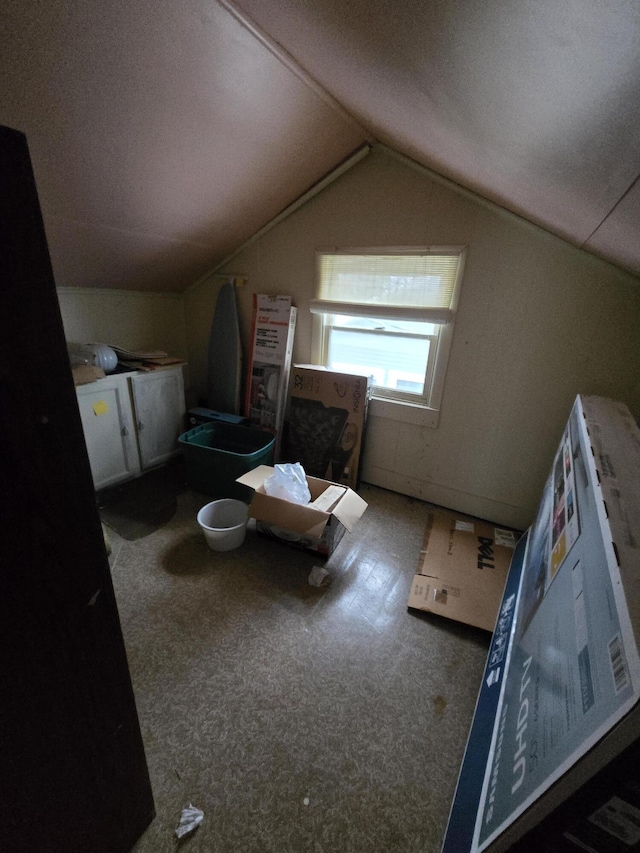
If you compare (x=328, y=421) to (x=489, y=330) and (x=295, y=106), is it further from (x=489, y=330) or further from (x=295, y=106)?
(x=295, y=106)

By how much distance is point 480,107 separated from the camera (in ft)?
2.64

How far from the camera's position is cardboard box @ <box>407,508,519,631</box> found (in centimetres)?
168

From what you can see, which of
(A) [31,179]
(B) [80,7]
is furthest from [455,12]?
(B) [80,7]

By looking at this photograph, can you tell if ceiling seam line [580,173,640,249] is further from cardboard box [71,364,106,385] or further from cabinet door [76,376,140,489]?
cabinet door [76,376,140,489]

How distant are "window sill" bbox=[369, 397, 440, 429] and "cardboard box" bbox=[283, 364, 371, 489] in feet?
0.36

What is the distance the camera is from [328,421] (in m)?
2.67

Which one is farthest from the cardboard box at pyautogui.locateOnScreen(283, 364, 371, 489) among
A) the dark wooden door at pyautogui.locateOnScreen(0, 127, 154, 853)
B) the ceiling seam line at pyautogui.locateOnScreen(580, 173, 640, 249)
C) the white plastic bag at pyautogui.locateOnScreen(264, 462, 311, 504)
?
the dark wooden door at pyautogui.locateOnScreen(0, 127, 154, 853)

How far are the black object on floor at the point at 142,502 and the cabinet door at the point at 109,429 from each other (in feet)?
0.38

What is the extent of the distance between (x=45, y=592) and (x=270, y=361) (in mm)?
2420

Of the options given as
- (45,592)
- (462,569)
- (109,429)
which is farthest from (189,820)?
(109,429)

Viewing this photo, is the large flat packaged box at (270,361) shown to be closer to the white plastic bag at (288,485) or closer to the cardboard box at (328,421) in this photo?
the cardboard box at (328,421)

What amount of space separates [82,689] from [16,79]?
73.5 inches

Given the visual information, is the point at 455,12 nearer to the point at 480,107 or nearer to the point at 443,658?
the point at 480,107

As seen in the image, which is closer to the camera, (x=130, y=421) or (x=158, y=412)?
(x=130, y=421)
